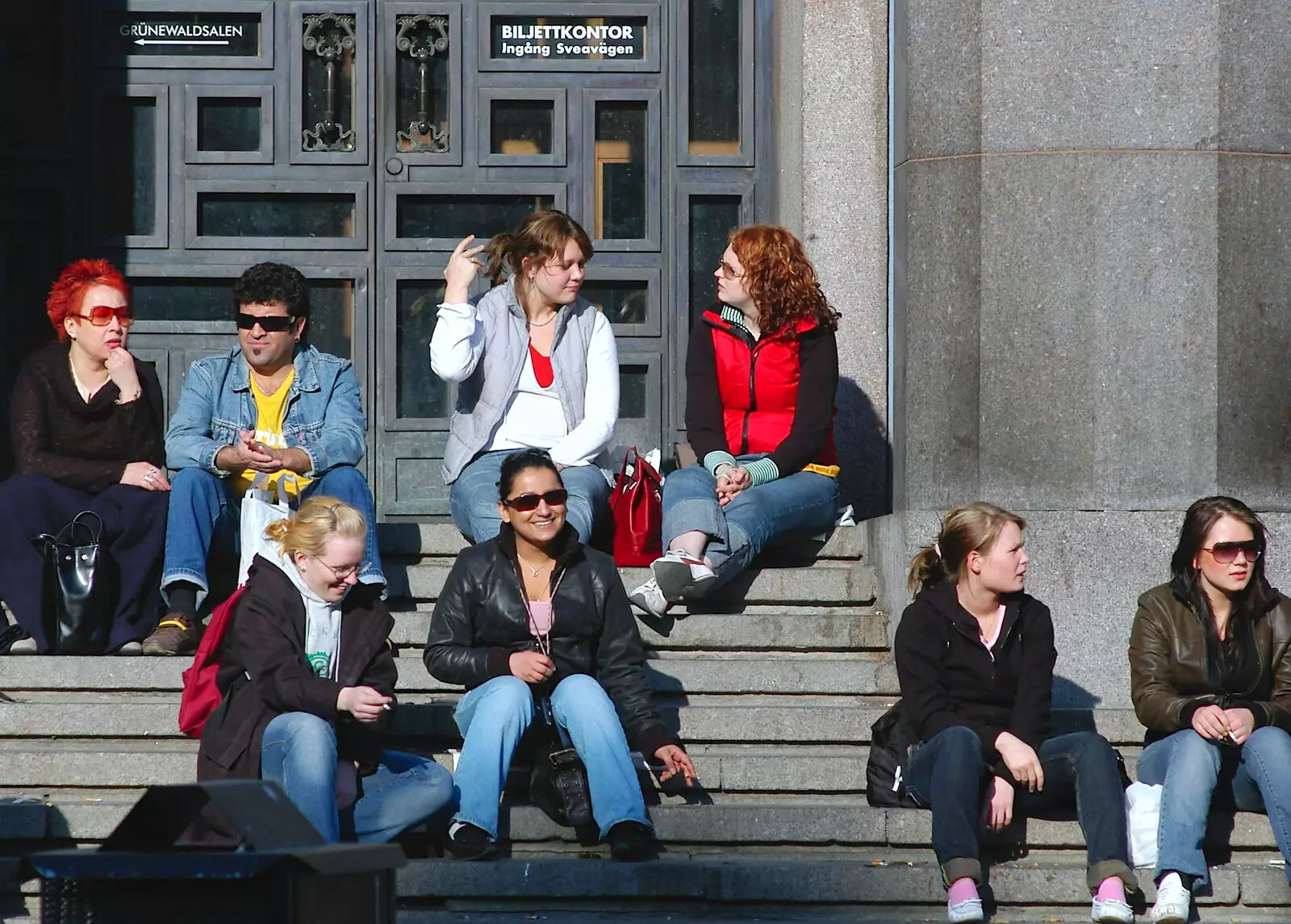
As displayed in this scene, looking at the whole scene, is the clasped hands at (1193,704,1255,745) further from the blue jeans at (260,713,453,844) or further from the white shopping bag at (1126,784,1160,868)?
the blue jeans at (260,713,453,844)

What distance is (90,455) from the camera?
25.8ft

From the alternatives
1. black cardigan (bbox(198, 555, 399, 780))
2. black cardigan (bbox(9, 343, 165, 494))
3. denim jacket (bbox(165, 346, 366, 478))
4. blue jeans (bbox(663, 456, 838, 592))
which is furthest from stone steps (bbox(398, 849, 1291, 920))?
black cardigan (bbox(9, 343, 165, 494))

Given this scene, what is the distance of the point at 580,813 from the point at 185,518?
217cm

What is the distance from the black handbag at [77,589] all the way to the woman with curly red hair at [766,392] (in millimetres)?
2298

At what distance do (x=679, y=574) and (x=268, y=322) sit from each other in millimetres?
1990

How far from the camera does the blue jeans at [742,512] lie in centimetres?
787

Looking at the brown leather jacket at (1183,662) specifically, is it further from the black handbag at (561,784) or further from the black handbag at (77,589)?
the black handbag at (77,589)

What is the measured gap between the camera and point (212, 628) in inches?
253

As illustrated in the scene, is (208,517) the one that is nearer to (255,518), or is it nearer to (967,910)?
(255,518)

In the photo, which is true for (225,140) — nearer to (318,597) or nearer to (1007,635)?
(318,597)

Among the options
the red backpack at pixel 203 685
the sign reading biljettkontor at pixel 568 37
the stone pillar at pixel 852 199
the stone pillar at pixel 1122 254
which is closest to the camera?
the red backpack at pixel 203 685

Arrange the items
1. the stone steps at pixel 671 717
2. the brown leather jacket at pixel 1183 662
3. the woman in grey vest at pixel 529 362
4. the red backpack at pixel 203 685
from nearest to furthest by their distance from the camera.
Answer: the red backpack at pixel 203 685 → the brown leather jacket at pixel 1183 662 → the stone steps at pixel 671 717 → the woman in grey vest at pixel 529 362

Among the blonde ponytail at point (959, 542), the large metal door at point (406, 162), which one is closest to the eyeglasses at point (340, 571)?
the blonde ponytail at point (959, 542)

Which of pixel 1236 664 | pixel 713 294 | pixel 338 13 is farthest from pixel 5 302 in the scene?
pixel 1236 664
